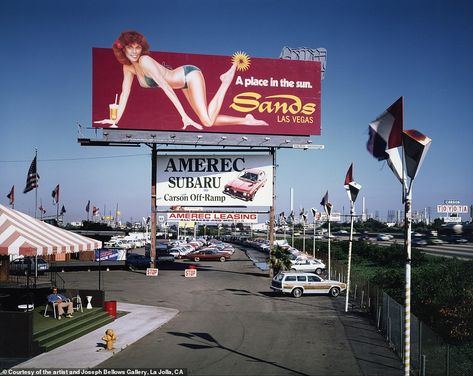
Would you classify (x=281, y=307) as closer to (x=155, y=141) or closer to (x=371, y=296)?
(x=371, y=296)

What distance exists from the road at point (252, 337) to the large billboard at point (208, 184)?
8968 millimetres

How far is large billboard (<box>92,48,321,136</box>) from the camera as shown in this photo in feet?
123

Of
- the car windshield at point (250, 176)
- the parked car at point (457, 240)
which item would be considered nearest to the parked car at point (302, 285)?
the car windshield at point (250, 176)

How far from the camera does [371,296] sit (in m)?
23.4

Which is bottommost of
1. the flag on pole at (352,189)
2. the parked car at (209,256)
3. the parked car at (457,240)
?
the parked car at (457,240)

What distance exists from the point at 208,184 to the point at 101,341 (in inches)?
909

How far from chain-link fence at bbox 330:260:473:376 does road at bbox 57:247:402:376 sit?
53 centimetres

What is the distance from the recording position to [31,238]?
16.2 metres

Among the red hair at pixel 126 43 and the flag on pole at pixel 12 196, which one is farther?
the flag on pole at pixel 12 196

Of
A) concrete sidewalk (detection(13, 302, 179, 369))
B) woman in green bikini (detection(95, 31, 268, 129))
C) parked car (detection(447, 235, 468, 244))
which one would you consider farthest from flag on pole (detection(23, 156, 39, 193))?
parked car (detection(447, 235, 468, 244))

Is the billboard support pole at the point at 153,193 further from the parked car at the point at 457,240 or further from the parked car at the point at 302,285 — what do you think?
the parked car at the point at 457,240

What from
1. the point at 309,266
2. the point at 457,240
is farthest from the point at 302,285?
the point at 457,240

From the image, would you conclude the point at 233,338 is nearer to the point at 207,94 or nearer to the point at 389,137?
the point at 389,137

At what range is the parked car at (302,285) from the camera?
93.5 ft
